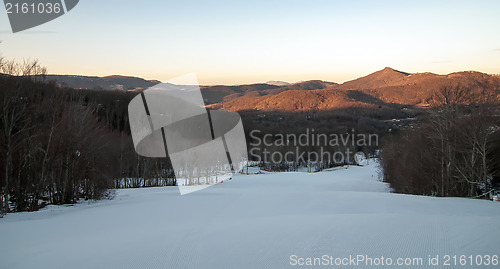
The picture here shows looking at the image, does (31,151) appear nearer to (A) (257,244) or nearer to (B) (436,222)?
(A) (257,244)

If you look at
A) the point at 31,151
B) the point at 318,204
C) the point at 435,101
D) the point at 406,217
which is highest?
the point at 435,101

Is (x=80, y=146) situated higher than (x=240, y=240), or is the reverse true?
(x=80, y=146)

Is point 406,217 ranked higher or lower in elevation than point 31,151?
lower

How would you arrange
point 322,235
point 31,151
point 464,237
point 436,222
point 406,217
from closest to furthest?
point 464,237 < point 322,235 < point 436,222 < point 406,217 < point 31,151

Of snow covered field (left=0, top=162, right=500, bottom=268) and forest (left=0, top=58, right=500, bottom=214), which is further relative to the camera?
forest (left=0, top=58, right=500, bottom=214)

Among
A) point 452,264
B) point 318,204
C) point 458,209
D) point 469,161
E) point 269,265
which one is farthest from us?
point 469,161

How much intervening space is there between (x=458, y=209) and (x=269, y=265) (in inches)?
339

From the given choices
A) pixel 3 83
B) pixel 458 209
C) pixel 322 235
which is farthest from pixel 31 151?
pixel 458 209

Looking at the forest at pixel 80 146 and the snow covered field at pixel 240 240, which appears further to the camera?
the forest at pixel 80 146

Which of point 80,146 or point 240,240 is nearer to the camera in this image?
point 240,240

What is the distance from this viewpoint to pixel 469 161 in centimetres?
2148

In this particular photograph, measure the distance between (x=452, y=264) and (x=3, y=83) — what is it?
1717cm

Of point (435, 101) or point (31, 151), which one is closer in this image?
point (31, 151)

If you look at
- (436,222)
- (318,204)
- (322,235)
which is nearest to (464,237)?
(436,222)
